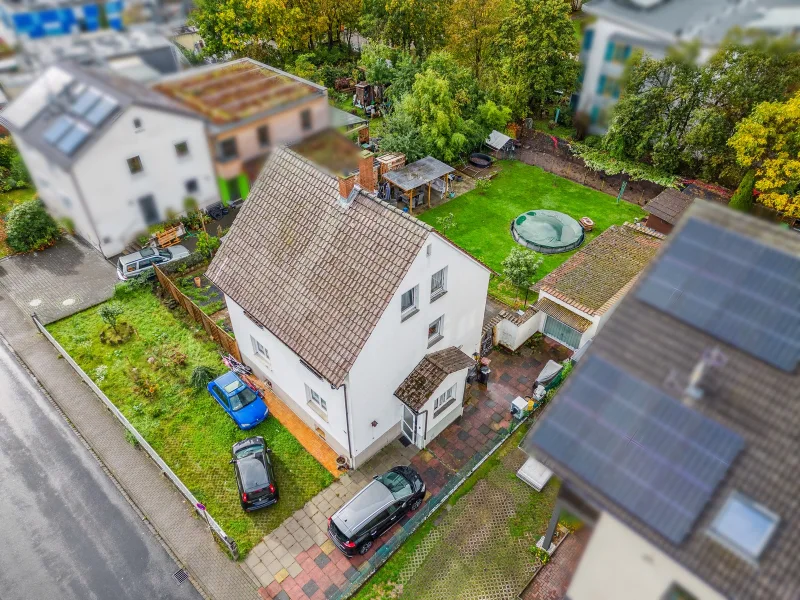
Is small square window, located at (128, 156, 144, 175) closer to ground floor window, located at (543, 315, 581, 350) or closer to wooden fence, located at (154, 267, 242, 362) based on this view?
wooden fence, located at (154, 267, 242, 362)

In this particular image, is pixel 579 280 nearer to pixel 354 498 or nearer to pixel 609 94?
pixel 609 94

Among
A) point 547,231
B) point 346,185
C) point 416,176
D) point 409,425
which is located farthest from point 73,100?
point 416,176

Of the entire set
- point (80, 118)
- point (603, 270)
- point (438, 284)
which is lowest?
point (603, 270)

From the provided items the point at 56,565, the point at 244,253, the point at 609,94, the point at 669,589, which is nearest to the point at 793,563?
the point at 669,589

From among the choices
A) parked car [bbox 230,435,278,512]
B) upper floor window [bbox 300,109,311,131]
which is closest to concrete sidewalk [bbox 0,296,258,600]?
parked car [bbox 230,435,278,512]

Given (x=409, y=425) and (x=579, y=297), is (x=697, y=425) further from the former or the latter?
(x=579, y=297)

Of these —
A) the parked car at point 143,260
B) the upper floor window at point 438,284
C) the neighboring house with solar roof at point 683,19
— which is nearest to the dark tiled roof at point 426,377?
the upper floor window at point 438,284
